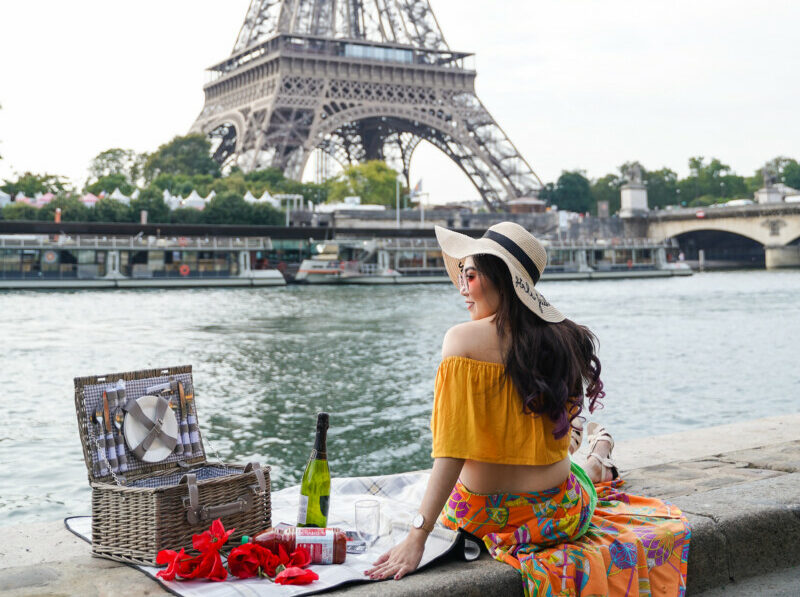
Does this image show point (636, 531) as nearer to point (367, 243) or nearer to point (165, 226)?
point (367, 243)

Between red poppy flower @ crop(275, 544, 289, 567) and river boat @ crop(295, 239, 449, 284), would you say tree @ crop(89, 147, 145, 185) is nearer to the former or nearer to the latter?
river boat @ crop(295, 239, 449, 284)

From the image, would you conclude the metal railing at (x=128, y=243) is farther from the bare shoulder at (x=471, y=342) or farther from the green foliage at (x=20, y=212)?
the bare shoulder at (x=471, y=342)

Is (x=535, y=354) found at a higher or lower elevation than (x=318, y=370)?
higher

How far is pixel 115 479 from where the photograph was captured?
10.3 ft

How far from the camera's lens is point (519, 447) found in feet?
9.12

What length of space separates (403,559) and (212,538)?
59 centimetres

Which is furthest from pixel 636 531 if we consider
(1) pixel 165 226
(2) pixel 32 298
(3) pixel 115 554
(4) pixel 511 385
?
(1) pixel 165 226

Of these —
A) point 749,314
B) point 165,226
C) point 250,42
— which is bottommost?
point 749,314

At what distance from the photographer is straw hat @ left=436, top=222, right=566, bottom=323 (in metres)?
2.70

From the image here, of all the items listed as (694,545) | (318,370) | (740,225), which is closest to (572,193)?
(740,225)

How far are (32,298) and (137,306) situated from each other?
→ 6.21 m

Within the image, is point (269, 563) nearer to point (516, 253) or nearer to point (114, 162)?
point (516, 253)

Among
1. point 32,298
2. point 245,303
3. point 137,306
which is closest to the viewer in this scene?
point 137,306

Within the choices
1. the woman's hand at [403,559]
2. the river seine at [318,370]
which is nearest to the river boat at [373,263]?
the river seine at [318,370]
